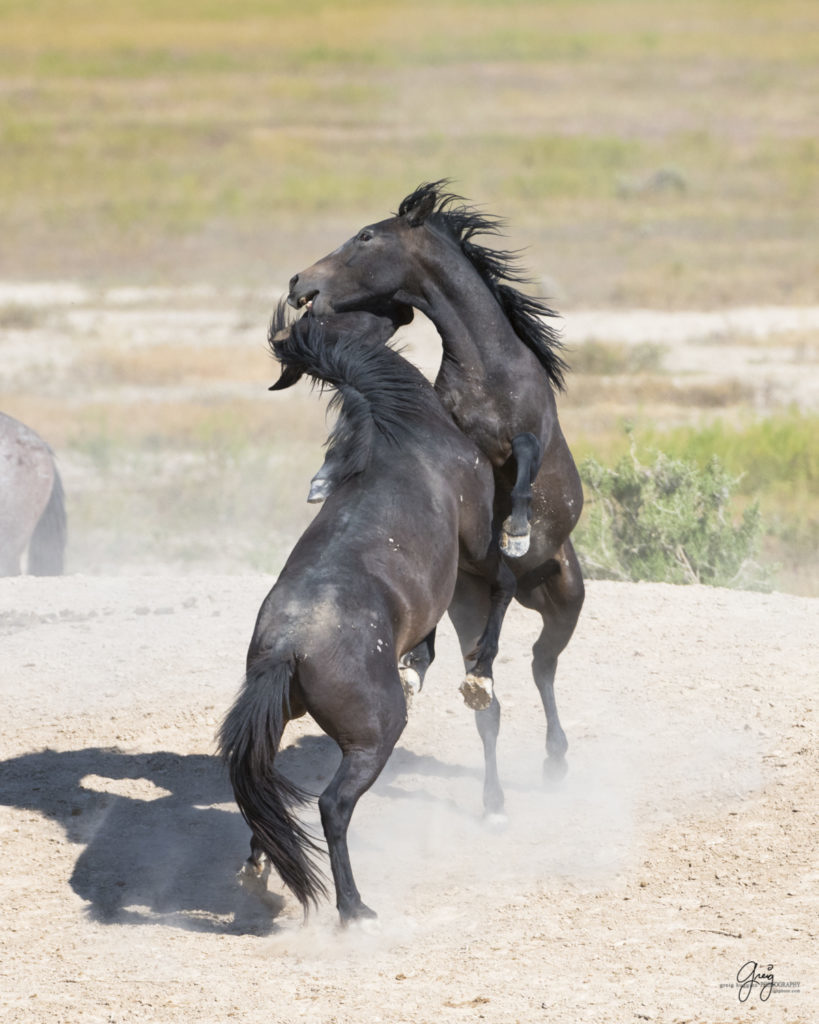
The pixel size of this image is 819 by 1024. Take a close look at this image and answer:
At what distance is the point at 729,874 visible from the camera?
5270 mm

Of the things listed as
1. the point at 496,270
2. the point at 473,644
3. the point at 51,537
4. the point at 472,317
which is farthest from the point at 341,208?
the point at 472,317

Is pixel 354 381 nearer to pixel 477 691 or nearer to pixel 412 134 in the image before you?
pixel 477 691

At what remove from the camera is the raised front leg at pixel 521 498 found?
5.63m

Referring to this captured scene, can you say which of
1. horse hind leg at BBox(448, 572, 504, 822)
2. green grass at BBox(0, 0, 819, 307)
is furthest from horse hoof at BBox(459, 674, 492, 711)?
green grass at BBox(0, 0, 819, 307)

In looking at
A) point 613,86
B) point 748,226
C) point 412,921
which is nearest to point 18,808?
point 412,921

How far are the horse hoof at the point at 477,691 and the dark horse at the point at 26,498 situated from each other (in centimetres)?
450

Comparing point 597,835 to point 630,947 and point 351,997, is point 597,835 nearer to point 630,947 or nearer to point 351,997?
point 630,947

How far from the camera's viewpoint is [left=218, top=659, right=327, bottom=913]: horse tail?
15.3ft

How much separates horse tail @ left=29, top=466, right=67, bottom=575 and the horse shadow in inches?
110

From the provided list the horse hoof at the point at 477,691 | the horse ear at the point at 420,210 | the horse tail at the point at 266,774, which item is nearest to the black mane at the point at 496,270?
the horse ear at the point at 420,210

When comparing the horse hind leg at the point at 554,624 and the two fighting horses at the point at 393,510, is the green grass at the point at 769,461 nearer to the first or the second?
the horse hind leg at the point at 554,624

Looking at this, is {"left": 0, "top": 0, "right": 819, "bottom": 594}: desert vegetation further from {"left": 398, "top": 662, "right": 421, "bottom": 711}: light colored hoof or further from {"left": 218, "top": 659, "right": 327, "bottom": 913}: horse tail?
{"left": 218, "top": 659, "right": 327, "bottom": 913}: horse tail

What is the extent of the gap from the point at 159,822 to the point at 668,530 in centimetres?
469

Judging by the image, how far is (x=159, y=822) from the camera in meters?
6.24
